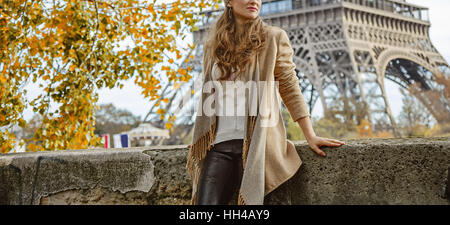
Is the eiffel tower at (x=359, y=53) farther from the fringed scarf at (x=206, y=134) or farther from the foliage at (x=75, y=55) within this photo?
the fringed scarf at (x=206, y=134)

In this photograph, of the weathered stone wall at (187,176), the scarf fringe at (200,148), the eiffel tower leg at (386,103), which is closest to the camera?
the weathered stone wall at (187,176)

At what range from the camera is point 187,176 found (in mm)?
2355

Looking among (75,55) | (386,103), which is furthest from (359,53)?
(75,55)

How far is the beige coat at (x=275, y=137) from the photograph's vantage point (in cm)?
190

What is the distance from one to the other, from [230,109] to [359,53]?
19.8m

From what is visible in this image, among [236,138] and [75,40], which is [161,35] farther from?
[236,138]

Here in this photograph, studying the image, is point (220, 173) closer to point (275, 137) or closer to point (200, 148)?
point (200, 148)

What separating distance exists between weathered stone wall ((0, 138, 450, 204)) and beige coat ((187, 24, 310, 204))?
0.14 metres

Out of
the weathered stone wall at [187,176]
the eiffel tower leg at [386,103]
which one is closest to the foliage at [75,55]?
the weathered stone wall at [187,176]

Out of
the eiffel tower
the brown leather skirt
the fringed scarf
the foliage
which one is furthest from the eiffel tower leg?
the brown leather skirt

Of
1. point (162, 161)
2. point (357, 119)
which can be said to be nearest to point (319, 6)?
point (357, 119)

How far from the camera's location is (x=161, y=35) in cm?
429

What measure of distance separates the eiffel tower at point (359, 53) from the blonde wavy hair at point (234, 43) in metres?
15.4

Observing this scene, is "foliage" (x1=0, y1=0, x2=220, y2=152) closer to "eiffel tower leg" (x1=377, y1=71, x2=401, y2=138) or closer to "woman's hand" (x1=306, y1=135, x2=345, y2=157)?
"woman's hand" (x1=306, y1=135, x2=345, y2=157)
